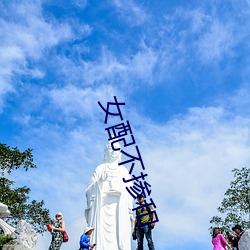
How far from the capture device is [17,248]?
976 centimetres

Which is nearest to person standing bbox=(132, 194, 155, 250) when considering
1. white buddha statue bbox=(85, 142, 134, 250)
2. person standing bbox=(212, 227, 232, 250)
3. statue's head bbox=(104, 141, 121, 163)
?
person standing bbox=(212, 227, 232, 250)

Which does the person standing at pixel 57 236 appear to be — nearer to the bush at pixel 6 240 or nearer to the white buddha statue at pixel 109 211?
the bush at pixel 6 240

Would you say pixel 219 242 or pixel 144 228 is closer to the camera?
Result: pixel 219 242

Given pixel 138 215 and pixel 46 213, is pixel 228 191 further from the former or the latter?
pixel 138 215

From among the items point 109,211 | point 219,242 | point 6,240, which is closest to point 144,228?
point 219,242

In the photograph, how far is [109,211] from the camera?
14406 millimetres

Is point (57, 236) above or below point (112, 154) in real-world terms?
below

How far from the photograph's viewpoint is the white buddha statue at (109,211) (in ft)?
46.0

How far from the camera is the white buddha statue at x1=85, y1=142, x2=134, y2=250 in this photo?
14023 millimetres

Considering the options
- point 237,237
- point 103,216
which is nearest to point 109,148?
point 103,216

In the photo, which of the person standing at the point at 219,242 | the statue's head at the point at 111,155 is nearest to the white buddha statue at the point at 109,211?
the statue's head at the point at 111,155

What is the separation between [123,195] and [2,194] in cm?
660

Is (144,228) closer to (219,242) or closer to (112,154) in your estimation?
(219,242)

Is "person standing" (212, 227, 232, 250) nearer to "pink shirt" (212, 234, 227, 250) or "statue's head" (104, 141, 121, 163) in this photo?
"pink shirt" (212, 234, 227, 250)
